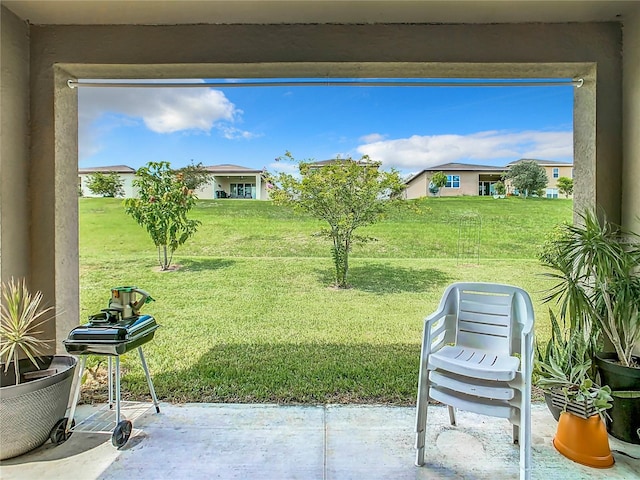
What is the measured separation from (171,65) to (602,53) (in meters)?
3.11

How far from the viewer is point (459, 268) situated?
11.9 ft

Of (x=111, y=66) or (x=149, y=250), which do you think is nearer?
(x=111, y=66)

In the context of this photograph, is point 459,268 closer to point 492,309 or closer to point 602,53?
point 492,309

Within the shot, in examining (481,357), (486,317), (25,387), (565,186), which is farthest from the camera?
(565,186)

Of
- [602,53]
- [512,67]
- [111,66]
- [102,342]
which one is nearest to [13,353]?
[102,342]

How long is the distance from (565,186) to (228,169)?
10.8 ft

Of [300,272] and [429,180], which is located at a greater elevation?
[429,180]

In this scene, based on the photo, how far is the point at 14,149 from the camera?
2.37 m

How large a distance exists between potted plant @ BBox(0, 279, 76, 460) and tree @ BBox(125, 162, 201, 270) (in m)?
1.29

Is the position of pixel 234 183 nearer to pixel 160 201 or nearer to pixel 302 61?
pixel 160 201

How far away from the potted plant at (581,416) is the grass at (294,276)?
111 centimetres

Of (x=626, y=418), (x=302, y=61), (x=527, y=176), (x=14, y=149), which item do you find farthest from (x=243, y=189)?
(x=626, y=418)

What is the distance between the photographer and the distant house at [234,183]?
3.56 metres

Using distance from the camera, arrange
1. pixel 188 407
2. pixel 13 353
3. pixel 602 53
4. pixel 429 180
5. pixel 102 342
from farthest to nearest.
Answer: pixel 429 180 < pixel 188 407 < pixel 602 53 < pixel 13 353 < pixel 102 342
